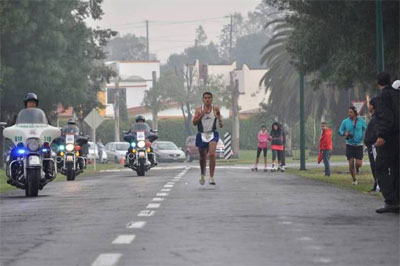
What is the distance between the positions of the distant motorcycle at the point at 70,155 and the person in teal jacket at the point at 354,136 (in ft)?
25.0

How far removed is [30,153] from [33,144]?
0.75 feet

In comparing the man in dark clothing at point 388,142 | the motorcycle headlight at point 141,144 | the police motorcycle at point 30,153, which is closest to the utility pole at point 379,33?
the motorcycle headlight at point 141,144

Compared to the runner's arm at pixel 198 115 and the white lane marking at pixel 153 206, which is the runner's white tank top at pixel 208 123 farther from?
the white lane marking at pixel 153 206

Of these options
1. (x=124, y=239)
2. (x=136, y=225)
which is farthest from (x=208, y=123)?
(x=124, y=239)

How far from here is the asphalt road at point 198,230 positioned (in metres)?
10.2

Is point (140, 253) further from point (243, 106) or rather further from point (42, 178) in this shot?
point (243, 106)

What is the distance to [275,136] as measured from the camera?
39.2 meters

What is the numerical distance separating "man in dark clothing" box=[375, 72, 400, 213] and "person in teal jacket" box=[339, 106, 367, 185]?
1070cm

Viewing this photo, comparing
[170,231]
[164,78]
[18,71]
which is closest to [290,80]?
[18,71]

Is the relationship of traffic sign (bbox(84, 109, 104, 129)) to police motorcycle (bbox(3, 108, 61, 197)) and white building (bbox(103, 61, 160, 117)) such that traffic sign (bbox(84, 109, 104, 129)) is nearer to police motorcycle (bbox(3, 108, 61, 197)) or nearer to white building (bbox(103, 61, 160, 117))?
police motorcycle (bbox(3, 108, 61, 197))

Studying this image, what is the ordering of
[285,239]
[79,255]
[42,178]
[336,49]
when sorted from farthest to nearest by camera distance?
[336,49] → [42,178] → [285,239] → [79,255]

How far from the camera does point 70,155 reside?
31.0 meters

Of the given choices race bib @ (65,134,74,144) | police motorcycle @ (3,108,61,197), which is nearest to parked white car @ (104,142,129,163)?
race bib @ (65,134,74,144)

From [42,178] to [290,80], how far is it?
49.2 m
